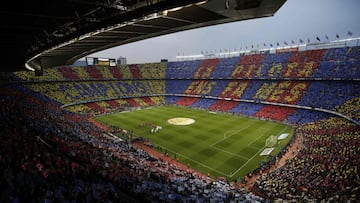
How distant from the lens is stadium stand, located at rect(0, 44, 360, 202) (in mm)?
8758

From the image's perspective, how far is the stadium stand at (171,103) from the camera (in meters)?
8.76

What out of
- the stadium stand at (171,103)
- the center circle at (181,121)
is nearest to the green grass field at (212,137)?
the center circle at (181,121)

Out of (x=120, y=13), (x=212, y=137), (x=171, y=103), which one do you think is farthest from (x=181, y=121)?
(x=120, y=13)

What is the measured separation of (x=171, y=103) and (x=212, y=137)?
1206 inches

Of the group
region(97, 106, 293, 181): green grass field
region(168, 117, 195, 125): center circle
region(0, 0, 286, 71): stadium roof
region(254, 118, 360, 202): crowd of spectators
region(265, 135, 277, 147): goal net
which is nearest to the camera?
region(0, 0, 286, 71): stadium roof

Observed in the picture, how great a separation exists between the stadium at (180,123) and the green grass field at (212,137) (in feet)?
0.61

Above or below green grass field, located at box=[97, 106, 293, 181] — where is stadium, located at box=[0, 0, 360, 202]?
above

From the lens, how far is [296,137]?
104 feet

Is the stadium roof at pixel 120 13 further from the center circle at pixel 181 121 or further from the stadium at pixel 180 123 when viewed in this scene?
the center circle at pixel 181 121

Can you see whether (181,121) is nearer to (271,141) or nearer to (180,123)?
(180,123)

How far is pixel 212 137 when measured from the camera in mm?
32656

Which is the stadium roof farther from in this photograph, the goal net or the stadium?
the goal net

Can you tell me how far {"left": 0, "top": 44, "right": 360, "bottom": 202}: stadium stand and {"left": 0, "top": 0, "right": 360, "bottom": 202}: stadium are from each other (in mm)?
117

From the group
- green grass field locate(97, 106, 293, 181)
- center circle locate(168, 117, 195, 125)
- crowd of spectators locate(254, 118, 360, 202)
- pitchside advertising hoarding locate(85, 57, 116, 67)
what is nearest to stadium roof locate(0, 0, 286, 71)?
crowd of spectators locate(254, 118, 360, 202)
